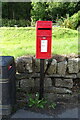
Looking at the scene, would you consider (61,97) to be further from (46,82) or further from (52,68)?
(52,68)

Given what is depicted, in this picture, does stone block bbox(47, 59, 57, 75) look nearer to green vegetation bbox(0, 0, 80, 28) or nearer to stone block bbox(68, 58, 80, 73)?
stone block bbox(68, 58, 80, 73)

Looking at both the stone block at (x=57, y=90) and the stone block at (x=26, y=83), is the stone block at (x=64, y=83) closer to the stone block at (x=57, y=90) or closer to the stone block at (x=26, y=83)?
the stone block at (x=57, y=90)

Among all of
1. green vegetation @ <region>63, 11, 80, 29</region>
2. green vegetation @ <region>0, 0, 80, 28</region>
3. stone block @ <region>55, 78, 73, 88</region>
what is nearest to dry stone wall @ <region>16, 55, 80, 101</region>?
stone block @ <region>55, 78, 73, 88</region>

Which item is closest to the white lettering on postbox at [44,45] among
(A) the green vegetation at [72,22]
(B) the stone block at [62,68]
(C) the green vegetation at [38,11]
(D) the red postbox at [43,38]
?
(D) the red postbox at [43,38]

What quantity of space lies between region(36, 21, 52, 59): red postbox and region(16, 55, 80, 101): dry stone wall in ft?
1.59

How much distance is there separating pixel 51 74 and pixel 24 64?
0.60 meters

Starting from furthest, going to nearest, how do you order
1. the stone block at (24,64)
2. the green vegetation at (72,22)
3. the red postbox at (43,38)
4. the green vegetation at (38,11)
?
the green vegetation at (38,11)
the green vegetation at (72,22)
the stone block at (24,64)
the red postbox at (43,38)

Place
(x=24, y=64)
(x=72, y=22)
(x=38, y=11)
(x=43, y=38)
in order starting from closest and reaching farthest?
(x=43, y=38)
(x=24, y=64)
(x=72, y=22)
(x=38, y=11)

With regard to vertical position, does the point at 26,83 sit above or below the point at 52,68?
below

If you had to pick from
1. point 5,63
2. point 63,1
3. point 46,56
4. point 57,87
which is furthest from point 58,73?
point 63,1

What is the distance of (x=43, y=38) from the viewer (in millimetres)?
3311

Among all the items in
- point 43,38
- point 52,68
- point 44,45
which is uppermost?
point 43,38

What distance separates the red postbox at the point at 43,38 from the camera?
3.26 meters

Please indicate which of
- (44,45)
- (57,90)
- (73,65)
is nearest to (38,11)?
(73,65)
